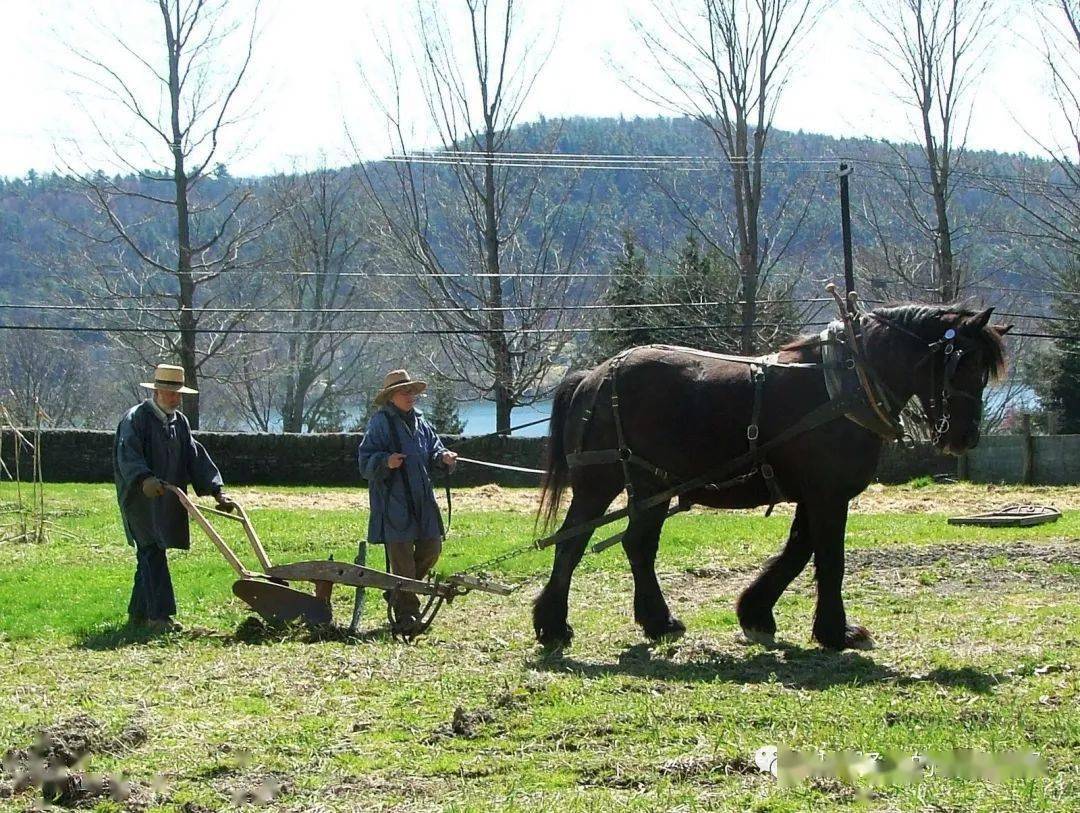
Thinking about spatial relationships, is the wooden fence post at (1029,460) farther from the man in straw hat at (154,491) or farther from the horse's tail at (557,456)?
the man in straw hat at (154,491)

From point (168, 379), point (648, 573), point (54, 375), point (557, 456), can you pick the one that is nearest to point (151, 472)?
point (168, 379)

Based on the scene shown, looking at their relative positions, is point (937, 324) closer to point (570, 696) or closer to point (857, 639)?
point (857, 639)

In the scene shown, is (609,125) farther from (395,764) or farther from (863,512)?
(395,764)

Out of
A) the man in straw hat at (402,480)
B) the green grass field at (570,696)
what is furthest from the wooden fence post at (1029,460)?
the man in straw hat at (402,480)

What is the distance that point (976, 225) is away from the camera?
36.2 meters

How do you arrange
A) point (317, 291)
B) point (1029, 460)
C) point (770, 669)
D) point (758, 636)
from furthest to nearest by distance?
point (317, 291), point (1029, 460), point (758, 636), point (770, 669)

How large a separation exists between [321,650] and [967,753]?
4285mm

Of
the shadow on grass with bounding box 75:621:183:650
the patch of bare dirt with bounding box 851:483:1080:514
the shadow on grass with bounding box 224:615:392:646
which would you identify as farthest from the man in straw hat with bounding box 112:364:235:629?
the patch of bare dirt with bounding box 851:483:1080:514

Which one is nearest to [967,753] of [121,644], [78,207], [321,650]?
[321,650]

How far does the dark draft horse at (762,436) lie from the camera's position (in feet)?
24.4

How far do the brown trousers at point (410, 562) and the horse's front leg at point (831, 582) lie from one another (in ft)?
9.51

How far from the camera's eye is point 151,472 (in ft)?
29.9

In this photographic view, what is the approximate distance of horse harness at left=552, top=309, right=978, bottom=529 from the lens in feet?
24.5

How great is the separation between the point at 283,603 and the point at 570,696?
317cm
